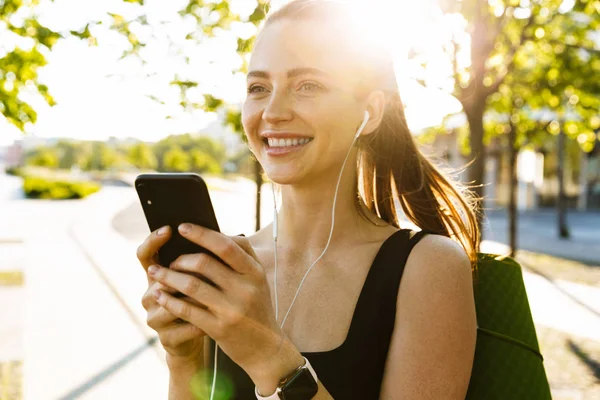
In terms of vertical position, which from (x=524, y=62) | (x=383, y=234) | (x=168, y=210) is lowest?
(x=383, y=234)

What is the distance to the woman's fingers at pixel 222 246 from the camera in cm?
136

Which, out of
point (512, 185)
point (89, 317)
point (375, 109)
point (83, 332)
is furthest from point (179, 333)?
point (512, 185)

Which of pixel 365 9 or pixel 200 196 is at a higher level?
pixel 365 9

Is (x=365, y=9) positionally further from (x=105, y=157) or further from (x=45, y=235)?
(x=105, y=157)

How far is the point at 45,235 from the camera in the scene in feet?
60.4

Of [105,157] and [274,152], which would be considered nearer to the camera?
[274,152]

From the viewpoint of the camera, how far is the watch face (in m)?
1.50

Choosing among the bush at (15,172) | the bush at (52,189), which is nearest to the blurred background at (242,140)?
the bush at (52,189)

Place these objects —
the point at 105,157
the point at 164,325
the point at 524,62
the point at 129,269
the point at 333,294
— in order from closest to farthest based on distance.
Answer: the point at 164,325 < the point at 333,294 < the point at 524,62 < the point at 129,269 < the point at 105,157

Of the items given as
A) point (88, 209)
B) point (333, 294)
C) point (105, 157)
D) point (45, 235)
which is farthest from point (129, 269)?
point (105, 157)

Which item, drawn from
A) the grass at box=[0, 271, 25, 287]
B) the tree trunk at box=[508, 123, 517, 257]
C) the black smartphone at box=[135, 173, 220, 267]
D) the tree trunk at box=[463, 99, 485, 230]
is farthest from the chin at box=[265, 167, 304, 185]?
the grass at box=[0, 271, 25, 287]

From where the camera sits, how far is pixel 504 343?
1865 millimetres

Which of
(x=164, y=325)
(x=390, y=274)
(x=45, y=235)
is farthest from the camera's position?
(x=45, y=235)

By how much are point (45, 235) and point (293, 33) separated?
18.1m
